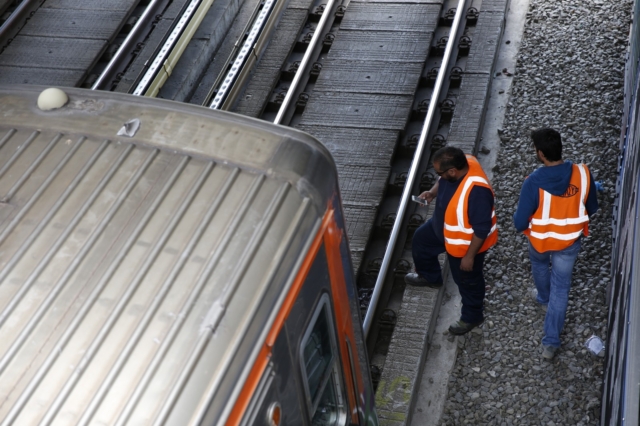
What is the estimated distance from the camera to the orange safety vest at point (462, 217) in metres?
5.65

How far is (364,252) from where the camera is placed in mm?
7113

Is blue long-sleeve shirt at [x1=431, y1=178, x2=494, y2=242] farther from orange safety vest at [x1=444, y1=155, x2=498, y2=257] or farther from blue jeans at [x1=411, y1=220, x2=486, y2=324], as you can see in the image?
blue jeans at [x1=411, y1=220, x2=486, y2=324]

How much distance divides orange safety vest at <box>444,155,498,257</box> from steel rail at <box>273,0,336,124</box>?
2.91 m

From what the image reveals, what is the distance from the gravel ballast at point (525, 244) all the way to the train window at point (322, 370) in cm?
230

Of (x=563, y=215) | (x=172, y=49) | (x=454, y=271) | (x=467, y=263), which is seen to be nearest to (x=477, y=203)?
(x=467, y=263)

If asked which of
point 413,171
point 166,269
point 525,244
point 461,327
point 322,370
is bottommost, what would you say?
point 166,269

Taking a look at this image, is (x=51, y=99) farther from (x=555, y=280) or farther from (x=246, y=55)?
(x=246, y=55)

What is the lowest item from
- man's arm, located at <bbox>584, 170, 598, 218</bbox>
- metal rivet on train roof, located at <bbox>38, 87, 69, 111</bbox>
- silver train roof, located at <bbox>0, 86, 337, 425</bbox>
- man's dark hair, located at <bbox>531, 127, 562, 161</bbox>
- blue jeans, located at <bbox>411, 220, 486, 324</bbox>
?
silver train roof, located at <bbox>0, 86, 337, 425</bbox>

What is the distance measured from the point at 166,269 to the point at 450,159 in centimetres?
287

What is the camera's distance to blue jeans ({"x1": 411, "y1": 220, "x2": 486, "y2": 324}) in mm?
6188

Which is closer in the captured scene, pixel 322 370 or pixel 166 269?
pixel 166 269

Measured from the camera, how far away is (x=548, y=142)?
543 cm

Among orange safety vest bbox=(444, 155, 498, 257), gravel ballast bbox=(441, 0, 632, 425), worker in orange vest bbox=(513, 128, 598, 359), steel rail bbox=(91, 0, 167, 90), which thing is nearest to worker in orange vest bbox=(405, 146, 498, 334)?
orange safety vest bbox=(444, 155, 498, 257)

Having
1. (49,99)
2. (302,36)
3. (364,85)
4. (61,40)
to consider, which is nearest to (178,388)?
(49,99)
